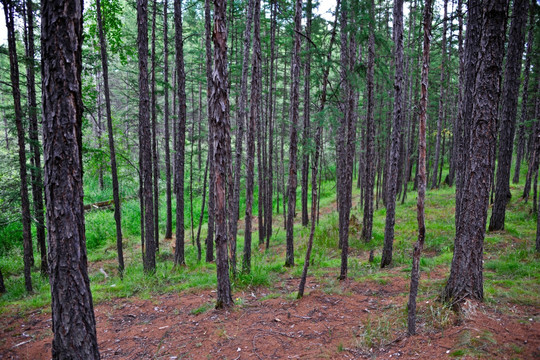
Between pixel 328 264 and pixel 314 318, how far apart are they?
16.1 ft

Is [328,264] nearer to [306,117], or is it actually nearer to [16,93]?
[306,117]

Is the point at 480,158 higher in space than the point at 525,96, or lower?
lower

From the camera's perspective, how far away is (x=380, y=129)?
779 inches

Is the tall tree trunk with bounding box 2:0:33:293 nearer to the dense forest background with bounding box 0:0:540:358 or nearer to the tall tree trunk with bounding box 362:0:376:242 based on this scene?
the dense forest background with bounding box 0:0:540:358

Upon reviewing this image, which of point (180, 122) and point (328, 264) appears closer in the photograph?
point (328, 264)

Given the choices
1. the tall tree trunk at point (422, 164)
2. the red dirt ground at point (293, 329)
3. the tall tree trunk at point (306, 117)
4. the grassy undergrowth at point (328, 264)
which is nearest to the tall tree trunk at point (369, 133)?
the grassy undergrowth at point (328, 264)

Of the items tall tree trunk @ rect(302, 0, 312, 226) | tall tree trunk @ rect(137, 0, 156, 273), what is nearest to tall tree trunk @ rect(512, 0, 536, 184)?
tall tree trunk @ rect(302, 0, 312, 226)

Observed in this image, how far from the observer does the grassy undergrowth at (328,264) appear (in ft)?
25.1

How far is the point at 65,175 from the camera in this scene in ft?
10.4

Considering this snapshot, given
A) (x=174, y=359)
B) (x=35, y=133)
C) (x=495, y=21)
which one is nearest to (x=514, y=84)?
(x=495, y=21)

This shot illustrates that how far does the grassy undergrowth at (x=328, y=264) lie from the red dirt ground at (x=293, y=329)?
52 cm

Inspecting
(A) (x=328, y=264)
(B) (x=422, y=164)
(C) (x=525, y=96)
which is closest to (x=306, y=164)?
(A) (x=328, y=264)

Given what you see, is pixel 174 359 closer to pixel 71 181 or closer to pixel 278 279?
pixel 71 181

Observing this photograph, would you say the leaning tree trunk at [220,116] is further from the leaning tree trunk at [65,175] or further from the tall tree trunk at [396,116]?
the tall tree trunk at [396,116]
